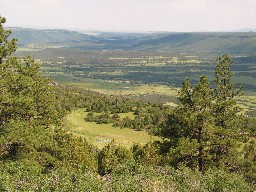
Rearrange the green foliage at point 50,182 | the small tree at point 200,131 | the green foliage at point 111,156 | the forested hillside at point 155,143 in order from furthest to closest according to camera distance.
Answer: the green foliage at point 111,156, the small tree at point 200,131, the forested hillside at point 155,143, the green foliage at point 50,182

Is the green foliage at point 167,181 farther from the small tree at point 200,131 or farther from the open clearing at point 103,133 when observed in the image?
the open clearing at point 103,133

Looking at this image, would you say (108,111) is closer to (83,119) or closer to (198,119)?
(83,119)

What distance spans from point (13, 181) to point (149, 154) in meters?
29.8

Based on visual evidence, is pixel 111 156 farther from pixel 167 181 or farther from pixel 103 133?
pixel 167 181

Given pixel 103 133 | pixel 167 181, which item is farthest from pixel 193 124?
pixel 103 133

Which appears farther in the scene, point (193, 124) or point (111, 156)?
point (111, 156)

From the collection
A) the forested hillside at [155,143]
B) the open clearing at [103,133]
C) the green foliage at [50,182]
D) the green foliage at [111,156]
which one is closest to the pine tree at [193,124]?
the forested hillside at [155,143]

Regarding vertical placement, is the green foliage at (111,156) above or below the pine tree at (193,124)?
below

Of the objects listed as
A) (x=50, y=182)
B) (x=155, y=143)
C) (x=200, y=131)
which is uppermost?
(x=50, y=182)

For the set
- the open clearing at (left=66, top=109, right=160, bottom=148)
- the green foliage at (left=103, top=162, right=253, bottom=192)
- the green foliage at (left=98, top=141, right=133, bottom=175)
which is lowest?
the open clearing at (left=66, top=109, right=160, bottom=148)

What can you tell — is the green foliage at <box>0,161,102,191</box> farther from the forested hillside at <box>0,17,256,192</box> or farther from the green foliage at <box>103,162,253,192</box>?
the green foliage at <box>103,162,253,192</box>

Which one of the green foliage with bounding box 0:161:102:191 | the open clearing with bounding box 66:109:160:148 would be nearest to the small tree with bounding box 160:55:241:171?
the green foliage with bounding box 0:161:102:191

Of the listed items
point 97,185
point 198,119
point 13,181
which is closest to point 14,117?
point 13,181

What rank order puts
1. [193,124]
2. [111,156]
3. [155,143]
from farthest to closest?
[111,156], [155,143], [193,124]
